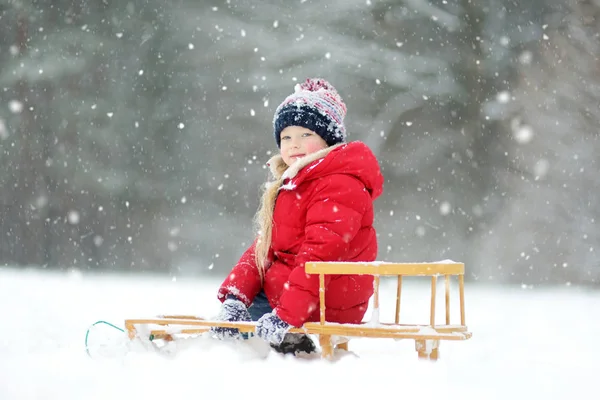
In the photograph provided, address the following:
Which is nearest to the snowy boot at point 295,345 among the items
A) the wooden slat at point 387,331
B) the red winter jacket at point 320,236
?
the red winter jacket at point 320,236

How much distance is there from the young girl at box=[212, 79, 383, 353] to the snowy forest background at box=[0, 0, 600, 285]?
6273 millimetres

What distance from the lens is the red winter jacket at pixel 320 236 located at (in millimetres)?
2451

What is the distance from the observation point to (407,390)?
194 centimetres

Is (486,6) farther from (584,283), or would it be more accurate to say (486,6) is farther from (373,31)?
(584,283)

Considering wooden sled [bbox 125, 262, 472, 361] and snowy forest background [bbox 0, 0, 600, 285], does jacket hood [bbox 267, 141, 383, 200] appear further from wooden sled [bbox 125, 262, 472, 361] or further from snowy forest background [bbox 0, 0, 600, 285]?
snowy forest background [bbox 0, 0, 600, 285]

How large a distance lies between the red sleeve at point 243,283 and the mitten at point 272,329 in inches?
19.2

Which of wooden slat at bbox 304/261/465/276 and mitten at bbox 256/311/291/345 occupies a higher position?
wooden slat at bbox 304/261/465/276

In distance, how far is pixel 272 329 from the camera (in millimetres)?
2326

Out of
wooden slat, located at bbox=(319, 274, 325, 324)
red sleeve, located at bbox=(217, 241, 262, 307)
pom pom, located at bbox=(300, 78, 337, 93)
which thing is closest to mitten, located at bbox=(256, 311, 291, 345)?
wooden slat, located at bbox=(319, 274, 325, 324)

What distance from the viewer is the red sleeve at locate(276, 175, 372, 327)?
2395 millimetres

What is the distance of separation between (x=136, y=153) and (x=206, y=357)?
7.85 m

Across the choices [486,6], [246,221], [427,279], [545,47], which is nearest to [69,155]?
[246,221]

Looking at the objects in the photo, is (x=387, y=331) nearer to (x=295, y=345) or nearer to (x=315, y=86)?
(x=295, y=345)

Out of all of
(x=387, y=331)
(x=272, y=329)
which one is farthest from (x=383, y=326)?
(x=272, y=329)
